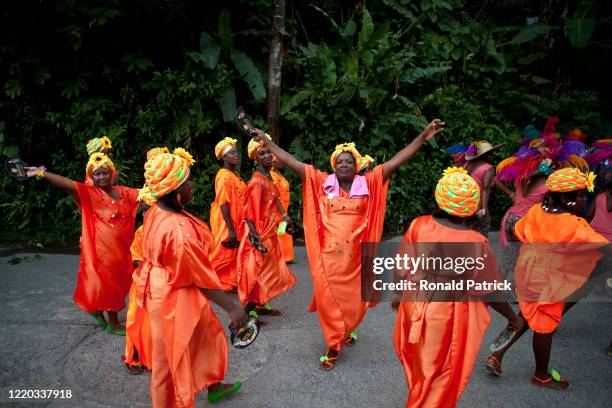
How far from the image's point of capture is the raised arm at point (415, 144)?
3.97 meters

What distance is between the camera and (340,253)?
13.8ft

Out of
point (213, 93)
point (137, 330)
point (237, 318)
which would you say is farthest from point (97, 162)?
point (213, 93)

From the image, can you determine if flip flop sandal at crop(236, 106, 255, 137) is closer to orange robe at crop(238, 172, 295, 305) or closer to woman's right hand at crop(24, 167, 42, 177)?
orange robe at crop(238, 172, 295, 305)

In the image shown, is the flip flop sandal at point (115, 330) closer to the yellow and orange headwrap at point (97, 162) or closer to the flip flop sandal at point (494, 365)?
the yellow and orange headwrap at point (97, 162)

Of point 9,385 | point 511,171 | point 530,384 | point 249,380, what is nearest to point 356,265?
point 249,380

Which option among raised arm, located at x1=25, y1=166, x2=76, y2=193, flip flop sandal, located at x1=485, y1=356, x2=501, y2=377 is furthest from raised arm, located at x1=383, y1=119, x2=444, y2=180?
raised arm, located at x1=25, y1=166, x2=76, y2=193

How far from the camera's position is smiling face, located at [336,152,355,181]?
432 centimetres

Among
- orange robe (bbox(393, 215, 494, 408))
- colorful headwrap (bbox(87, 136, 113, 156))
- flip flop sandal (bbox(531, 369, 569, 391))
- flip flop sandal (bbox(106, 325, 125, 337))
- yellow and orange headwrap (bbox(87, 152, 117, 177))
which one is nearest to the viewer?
orange robe (bbox(393, 215, 494, 408))

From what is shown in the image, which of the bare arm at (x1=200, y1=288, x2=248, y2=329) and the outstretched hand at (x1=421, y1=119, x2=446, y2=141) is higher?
the outstretched hand at (x1=421, y1=119, x2=446, y2=141)

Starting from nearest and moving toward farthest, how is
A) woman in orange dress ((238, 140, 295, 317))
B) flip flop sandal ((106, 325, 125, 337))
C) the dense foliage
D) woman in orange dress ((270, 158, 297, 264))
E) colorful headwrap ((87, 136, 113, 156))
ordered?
flip flop sandal ((106, 325, 125, 337)) → woman in orange dress ((238, 140, 295, 317)) → colorful headwrap ((87, 136, 113, 156)) → woman in orange dress ((270, 158, 297, 264)) → the dense foliage

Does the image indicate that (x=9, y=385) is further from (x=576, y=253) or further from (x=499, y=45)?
(x=499, y=45)

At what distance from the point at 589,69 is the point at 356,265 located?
33.1 feet

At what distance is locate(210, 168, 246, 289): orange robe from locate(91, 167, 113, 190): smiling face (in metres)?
1.12

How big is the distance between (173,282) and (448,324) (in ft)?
5.85
